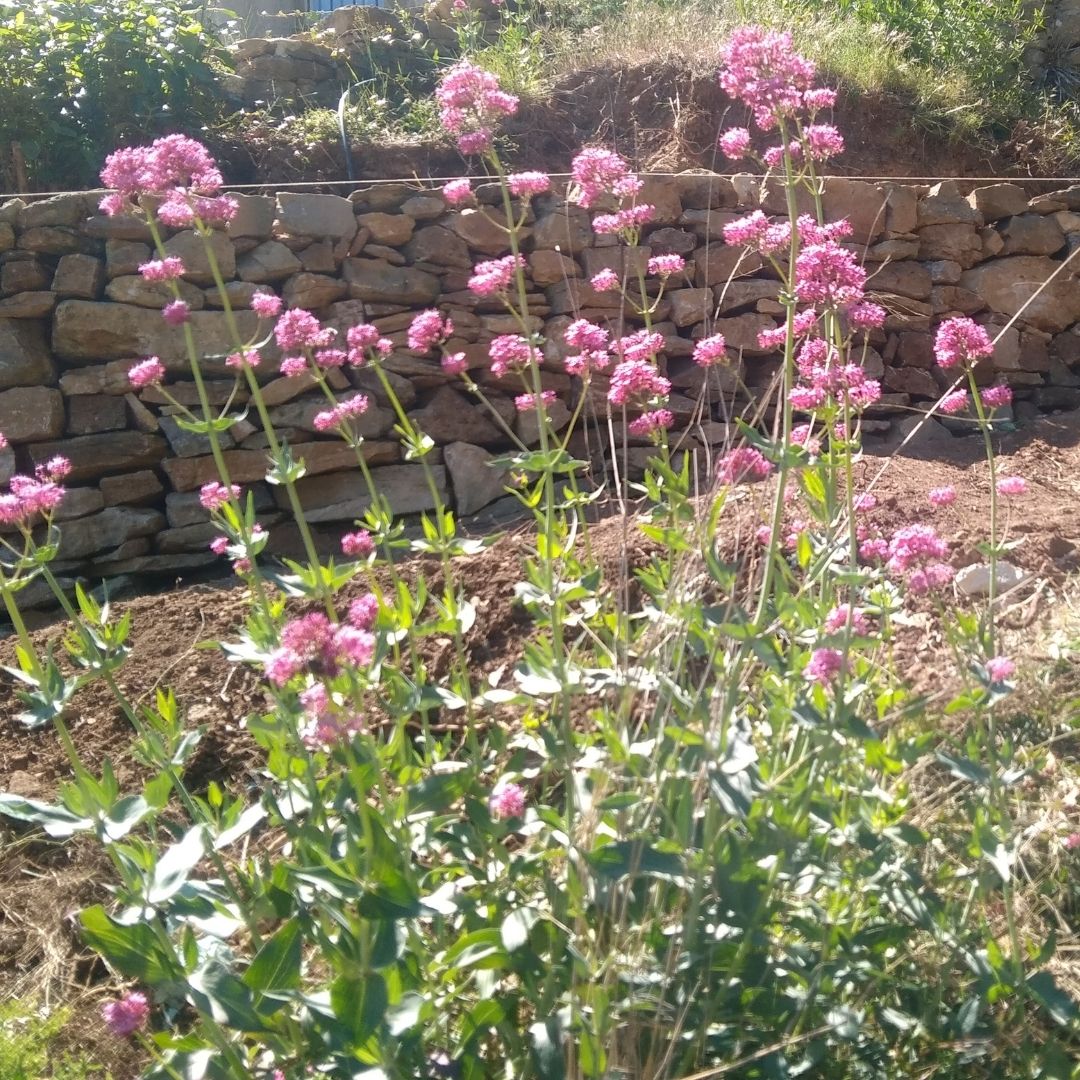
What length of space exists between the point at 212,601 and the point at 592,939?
2666 millimetres

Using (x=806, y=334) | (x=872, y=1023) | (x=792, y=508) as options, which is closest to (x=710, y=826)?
(x=872, y=1023)

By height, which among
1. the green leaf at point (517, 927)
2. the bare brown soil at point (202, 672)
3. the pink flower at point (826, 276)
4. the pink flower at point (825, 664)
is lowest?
the bare brown soil at point (202, 672)

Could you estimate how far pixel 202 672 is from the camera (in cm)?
359

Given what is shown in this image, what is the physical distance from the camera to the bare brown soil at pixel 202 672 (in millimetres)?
2736

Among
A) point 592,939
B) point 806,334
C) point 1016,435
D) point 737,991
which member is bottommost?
point 1016,435

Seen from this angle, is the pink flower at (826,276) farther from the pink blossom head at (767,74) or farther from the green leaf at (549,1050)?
the green leaf at (549,1050)

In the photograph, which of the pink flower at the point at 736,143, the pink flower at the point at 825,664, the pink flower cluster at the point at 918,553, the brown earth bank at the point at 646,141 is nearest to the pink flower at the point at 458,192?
the pink flower at the point at 736,143

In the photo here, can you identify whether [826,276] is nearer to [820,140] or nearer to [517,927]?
[820,140]

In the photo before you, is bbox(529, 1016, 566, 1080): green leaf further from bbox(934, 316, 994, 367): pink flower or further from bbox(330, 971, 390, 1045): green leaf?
bbox(934, 316, 994, 367): pink flower

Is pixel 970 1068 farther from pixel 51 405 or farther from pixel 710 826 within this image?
pixel 51 405

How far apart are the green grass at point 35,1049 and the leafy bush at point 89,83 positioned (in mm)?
4313

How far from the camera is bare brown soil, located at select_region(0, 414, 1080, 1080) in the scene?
2.74m

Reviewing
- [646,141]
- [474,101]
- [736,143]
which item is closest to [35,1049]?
[474,101]

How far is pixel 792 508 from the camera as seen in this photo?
3.48m
